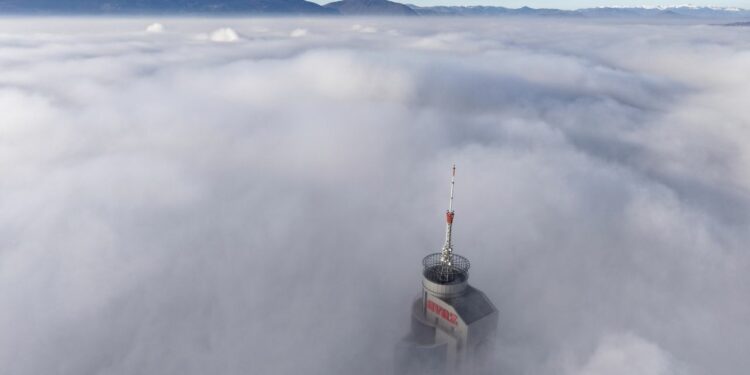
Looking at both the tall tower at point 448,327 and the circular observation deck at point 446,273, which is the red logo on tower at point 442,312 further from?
the circular observation deck at point 446,273

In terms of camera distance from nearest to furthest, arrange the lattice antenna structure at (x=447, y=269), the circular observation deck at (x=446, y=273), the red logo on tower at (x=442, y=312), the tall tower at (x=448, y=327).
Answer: the red logo on tower at (x=442, y=312) < the tall tower at (x=448, y=327) < the circular observation deck at (x=446, y=273) < the lattice antenna structure at (x=447, y=269)

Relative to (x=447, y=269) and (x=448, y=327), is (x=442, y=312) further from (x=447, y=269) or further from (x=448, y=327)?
(x=447, y=269)

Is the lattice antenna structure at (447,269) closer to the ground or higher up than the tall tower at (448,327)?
higher up

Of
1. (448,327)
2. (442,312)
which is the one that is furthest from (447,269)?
(448,327)

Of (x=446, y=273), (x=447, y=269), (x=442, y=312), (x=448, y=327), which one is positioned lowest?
(x=448, y=327)

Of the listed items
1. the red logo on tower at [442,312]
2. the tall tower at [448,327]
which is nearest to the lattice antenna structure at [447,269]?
the tall tower at [448,327]

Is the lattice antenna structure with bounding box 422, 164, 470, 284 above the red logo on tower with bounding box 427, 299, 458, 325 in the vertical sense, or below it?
above

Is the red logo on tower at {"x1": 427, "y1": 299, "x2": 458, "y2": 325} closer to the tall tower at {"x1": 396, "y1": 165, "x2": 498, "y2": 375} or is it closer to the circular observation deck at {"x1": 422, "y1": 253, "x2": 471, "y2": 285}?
the tall tower at {"x1": 396, "y1": 165, "x2": 498, "y2": 375}

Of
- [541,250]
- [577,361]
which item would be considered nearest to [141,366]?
[577,361]

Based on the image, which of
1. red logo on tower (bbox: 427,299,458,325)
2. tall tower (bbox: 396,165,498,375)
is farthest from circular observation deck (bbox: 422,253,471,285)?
red logo on tower (bbox: 427,299,458,325)
